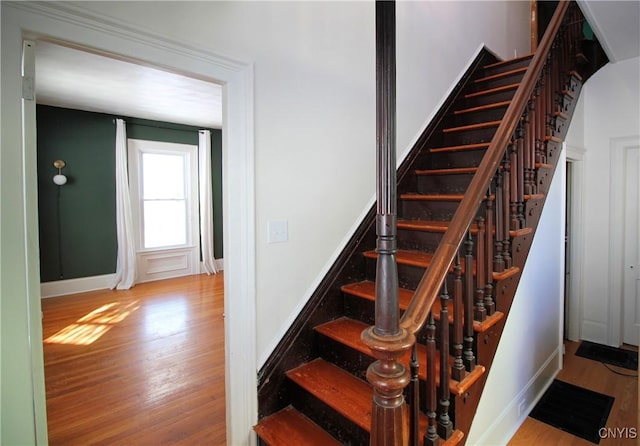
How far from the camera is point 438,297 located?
1900mm

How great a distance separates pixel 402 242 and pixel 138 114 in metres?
4.73

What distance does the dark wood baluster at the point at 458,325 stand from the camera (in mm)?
1402

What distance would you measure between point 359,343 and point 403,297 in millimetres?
389

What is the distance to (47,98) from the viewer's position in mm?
4254

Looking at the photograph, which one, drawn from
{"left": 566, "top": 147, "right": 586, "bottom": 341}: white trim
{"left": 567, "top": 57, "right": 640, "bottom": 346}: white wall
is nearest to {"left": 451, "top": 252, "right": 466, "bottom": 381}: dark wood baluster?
{"left": 567, "top": 57, "right": 640, "bottom": 346}: white wall

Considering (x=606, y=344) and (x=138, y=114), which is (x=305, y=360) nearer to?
(x=606, y=344)

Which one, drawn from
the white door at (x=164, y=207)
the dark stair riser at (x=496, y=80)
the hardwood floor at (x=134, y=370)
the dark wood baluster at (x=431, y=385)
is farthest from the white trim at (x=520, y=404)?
the white door at (x=164, y=207)

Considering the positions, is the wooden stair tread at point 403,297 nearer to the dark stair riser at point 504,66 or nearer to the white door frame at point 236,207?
the white door frame at point 236,207

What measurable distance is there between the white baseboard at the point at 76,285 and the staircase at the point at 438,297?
15.0 feet

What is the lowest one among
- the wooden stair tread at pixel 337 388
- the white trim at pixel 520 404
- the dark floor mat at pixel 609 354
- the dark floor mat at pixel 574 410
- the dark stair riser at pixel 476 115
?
the dark floor mat at pixel 574 410

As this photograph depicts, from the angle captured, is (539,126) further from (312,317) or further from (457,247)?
(312,317)

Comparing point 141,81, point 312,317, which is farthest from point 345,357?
point 141,81

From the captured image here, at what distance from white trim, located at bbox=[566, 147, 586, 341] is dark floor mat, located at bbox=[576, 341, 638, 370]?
0.21m

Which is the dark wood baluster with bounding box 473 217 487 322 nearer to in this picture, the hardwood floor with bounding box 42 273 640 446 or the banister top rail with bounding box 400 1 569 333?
the banister top rail with bounding box 400 1 569 333
